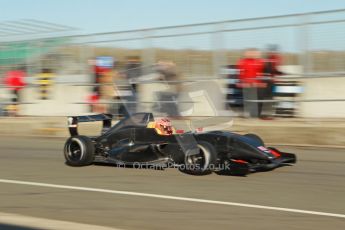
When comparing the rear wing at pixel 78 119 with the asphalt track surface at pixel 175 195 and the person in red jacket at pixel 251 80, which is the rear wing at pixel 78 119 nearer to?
the asphalt track surface at pixel 175 195

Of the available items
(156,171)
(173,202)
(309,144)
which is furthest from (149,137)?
(309,144)

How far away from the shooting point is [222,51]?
12953 mm

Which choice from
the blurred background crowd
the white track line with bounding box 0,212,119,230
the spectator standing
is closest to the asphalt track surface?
the white track line with bounding box 0,212,119,230

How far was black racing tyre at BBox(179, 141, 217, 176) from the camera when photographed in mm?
7422

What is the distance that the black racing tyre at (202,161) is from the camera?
742 centimetres

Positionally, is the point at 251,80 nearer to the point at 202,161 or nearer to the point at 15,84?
the point at 202,161

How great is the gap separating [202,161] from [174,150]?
1.52 ft

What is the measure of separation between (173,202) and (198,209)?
47 cm

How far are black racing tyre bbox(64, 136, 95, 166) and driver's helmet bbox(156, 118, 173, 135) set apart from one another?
1.21 m

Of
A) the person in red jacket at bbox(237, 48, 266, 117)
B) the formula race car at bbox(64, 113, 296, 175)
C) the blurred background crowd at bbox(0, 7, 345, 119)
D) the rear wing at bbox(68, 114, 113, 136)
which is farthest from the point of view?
the person in red jacket at bbox(237, 48, 266, 117)

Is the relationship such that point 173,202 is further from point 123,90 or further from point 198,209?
point 123,90

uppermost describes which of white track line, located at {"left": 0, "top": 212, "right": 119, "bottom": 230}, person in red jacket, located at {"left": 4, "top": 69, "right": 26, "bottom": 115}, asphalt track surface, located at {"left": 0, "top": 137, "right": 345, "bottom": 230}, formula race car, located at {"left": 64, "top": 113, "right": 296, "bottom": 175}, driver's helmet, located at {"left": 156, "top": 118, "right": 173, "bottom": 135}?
person in red jacket, located at {"left": 4, "top": 69, "right": 26, "bottom": 115}

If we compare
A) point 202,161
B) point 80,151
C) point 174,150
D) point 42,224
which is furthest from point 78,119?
point 42,224

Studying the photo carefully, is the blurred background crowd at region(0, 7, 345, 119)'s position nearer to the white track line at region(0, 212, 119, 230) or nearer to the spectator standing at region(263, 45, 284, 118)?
the spectator standing at region(263, 45, 284, 118)
